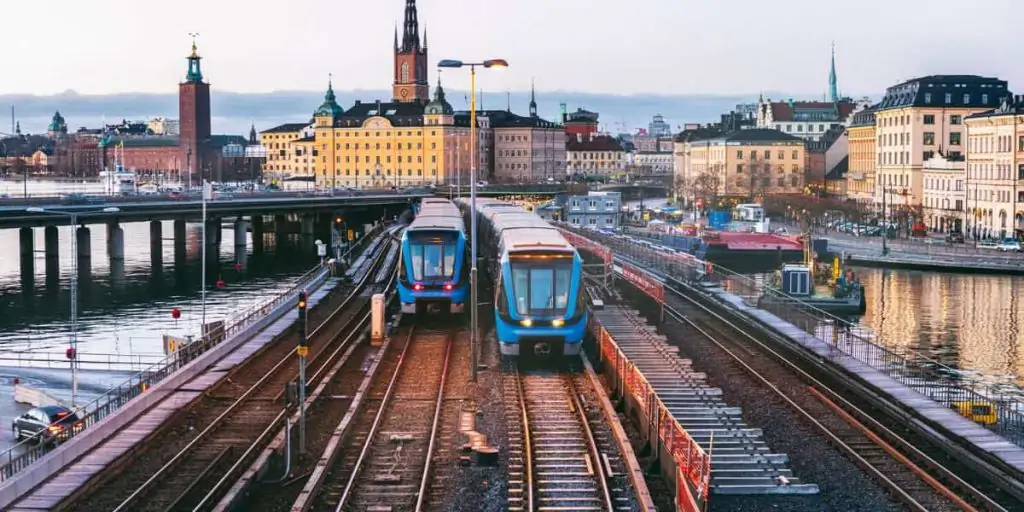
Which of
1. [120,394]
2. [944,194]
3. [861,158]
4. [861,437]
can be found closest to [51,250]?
[120,394]

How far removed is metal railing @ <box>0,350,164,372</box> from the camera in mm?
45250

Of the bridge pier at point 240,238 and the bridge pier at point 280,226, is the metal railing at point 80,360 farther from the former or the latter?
the bridge pier at point 280,226

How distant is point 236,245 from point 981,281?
51751mm

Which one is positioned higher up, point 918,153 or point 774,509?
point 918,153

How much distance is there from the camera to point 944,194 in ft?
344

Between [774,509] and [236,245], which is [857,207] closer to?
[236,245]

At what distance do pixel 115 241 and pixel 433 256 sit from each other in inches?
2189

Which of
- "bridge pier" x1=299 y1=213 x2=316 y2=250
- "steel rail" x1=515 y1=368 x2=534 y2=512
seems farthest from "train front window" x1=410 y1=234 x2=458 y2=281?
"bridge pier" x1=299 y1=213 x2=316 y2=250

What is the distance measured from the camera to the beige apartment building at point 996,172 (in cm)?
8981


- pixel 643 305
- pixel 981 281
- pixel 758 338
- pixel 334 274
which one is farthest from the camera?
pixel 981 281

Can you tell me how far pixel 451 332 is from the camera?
39750mm

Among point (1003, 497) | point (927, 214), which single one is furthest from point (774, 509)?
point (927, 214)

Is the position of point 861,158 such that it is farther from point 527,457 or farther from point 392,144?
point 527,457

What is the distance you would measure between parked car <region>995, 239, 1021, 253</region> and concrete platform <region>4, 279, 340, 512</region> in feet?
195
